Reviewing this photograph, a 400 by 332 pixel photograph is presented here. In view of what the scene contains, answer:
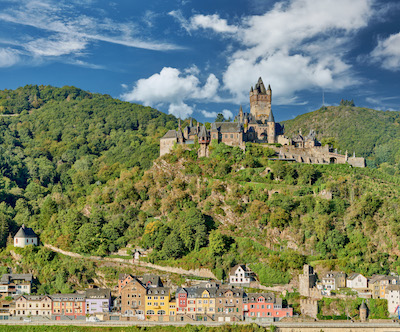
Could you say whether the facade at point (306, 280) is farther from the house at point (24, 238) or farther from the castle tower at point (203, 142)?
the house at point (24, 238)

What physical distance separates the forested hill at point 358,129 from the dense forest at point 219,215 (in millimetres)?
50002

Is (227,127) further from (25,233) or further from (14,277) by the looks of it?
(14,277)

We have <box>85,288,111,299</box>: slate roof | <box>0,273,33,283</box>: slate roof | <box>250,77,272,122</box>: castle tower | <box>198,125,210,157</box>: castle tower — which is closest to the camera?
<box>85,288,111,299</box>: slate roof

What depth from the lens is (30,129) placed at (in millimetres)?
155125

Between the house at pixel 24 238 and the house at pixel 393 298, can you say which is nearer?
the house at pixel 393 298

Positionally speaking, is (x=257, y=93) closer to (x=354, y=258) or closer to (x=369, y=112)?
(x=354, y=258)

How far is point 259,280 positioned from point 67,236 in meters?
29.2

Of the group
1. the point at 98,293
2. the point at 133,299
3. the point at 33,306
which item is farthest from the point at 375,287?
the point at 33,306

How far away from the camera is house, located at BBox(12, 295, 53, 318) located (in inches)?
2845

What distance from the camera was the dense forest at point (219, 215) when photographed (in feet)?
242

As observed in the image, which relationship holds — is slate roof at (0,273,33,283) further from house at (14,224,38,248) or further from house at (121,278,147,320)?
house at (121,278,147,320)

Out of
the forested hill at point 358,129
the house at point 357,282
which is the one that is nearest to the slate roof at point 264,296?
the house at point 357,282

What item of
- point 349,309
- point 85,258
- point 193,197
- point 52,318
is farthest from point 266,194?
point 52,318

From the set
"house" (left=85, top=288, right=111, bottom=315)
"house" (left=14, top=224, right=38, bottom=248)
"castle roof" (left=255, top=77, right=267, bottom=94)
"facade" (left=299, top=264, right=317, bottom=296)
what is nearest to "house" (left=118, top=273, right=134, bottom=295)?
"house" (left=85, top=288, right=111, bottom=315)
